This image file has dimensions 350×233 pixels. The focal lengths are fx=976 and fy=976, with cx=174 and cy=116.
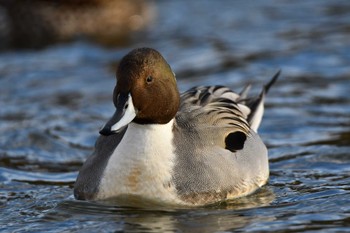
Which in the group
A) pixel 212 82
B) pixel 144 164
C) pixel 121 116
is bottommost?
pixel 144 164

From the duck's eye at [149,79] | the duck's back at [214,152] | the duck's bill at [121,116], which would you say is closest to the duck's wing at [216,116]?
the duck's back at [214,152]

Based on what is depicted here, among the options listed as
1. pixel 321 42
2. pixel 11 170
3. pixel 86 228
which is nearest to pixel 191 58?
pixel 321 42

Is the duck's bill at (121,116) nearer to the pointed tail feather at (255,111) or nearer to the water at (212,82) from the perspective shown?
the water at (212,82)

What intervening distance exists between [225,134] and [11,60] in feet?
23.8

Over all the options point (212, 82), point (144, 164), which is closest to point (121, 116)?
point (144, 164)

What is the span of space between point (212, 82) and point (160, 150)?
5.38 meters

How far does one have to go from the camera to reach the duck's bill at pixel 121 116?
6719 millimetres

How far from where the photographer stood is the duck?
6.96m

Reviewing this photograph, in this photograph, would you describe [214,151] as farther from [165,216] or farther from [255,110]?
[255,110]

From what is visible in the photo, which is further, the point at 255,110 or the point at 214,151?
the point at 255,110

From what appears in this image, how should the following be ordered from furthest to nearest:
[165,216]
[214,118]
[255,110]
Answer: [255,110]
[214,118]
[165,216]

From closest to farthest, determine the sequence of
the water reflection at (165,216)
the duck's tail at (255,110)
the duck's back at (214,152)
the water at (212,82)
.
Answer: the water reflection at (165,216) → the water at (212,82) → the duck's back at (214,152) → the duck's tail at (255,110)

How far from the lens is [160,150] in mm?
7207

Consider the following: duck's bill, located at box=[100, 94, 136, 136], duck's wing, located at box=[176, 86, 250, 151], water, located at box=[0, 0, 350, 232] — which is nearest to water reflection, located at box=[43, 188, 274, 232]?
water, located at box=[0, 0, 350, 232]
